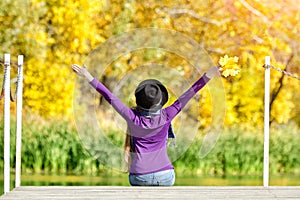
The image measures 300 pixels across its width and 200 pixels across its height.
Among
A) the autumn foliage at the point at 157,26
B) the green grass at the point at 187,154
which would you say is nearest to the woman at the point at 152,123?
the green grass at the point at 187,154

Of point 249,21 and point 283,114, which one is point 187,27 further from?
point 283,114

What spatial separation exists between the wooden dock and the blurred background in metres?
5.57

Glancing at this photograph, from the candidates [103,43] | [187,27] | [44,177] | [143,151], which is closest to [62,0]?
[103,43]

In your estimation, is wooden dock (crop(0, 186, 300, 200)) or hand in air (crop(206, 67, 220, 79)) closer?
wooden dock (crop(0, 186, 300, 200))

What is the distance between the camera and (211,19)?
17047 mm

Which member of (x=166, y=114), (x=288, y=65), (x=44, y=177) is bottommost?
(x=44, y=177)

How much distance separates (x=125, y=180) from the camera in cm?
1316

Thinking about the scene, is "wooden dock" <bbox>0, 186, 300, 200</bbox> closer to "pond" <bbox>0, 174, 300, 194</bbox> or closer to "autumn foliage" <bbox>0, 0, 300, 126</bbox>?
"pond" <bbox>0, 174, 300, 194</bbox>

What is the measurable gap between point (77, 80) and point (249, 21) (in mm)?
3592

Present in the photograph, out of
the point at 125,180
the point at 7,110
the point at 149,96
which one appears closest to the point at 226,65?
the point at 149,96

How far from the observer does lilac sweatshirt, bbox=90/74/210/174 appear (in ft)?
21.5

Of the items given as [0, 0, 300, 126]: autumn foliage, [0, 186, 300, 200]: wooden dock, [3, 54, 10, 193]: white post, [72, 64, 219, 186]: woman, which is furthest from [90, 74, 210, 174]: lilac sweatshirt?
[0, 0, 300, 126]: autumn foliage

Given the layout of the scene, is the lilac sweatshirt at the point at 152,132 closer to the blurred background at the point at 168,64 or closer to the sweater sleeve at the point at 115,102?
the sweater sleeve at the point at 115,102

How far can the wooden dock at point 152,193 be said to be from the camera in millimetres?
6402
